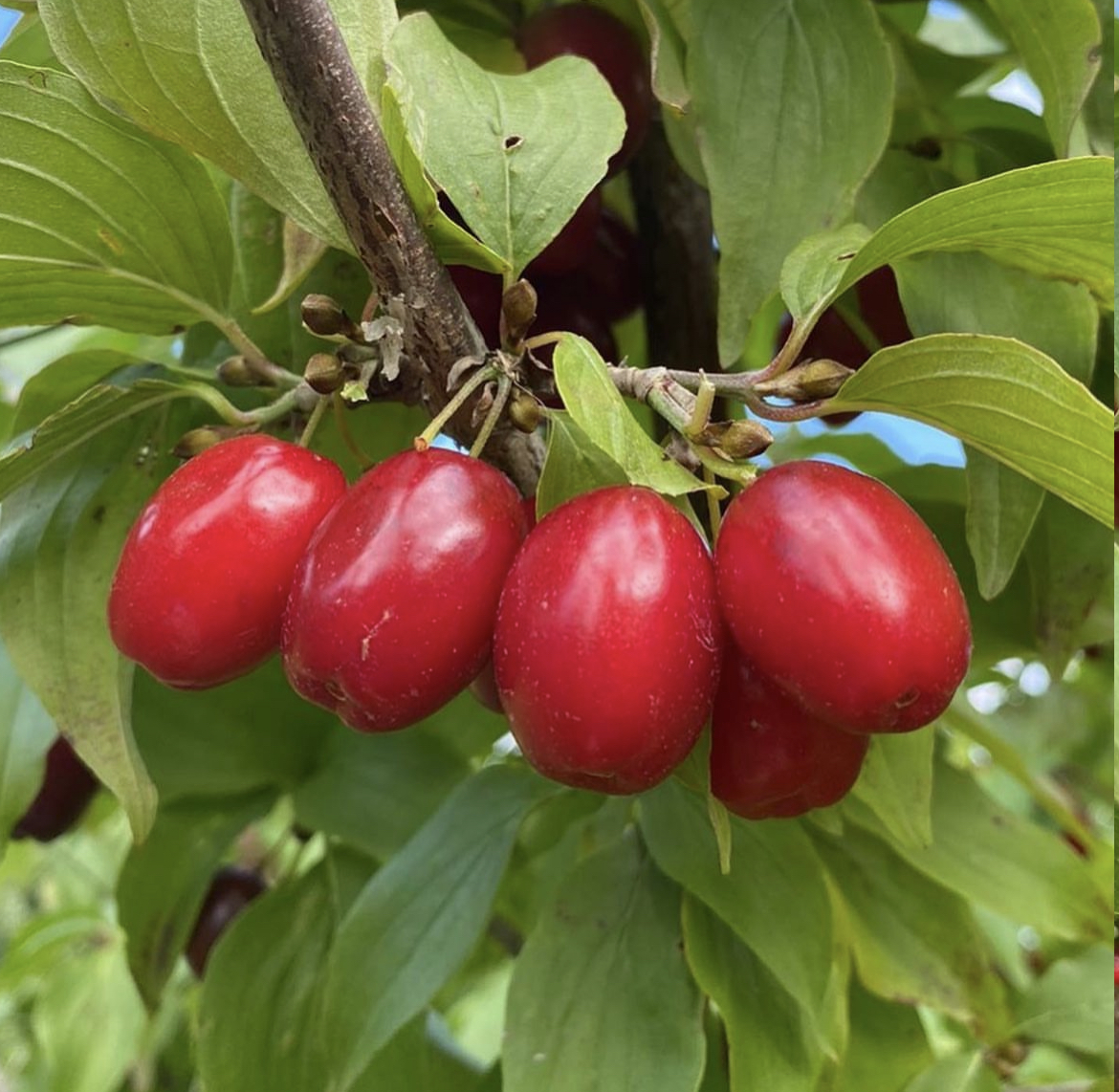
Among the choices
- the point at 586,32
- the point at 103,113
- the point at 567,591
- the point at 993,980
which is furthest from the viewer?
the point at 993,980

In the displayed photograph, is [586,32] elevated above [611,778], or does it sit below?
above

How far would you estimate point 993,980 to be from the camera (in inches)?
29.5

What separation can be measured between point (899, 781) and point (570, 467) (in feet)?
0.83

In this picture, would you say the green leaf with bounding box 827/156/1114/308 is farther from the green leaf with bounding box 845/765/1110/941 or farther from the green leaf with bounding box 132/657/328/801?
the green leaf with bounding box 132/657/328/801

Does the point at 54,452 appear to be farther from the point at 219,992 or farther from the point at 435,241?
the point at 219,992

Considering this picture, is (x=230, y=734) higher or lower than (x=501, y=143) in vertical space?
lower

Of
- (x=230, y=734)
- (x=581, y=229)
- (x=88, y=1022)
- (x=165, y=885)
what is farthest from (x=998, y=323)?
(x=88, y=1022)

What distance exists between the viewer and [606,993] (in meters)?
0.61

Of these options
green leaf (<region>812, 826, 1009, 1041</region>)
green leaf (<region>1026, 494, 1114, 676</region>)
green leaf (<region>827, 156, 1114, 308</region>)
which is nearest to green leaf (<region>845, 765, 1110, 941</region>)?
green leaf (<region>812, 826, 1009, 1041</region>)

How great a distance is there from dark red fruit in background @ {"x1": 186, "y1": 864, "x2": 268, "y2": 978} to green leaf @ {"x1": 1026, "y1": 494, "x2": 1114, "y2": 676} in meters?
0.60

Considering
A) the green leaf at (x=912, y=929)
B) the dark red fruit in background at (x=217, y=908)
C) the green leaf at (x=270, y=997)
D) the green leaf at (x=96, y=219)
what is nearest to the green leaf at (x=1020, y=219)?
the green leaf at (x=96, y=219)

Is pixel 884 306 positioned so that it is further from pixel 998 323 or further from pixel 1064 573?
pixel 1064 573

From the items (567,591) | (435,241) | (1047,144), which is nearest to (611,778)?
(567,591)

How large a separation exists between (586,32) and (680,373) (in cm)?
24
